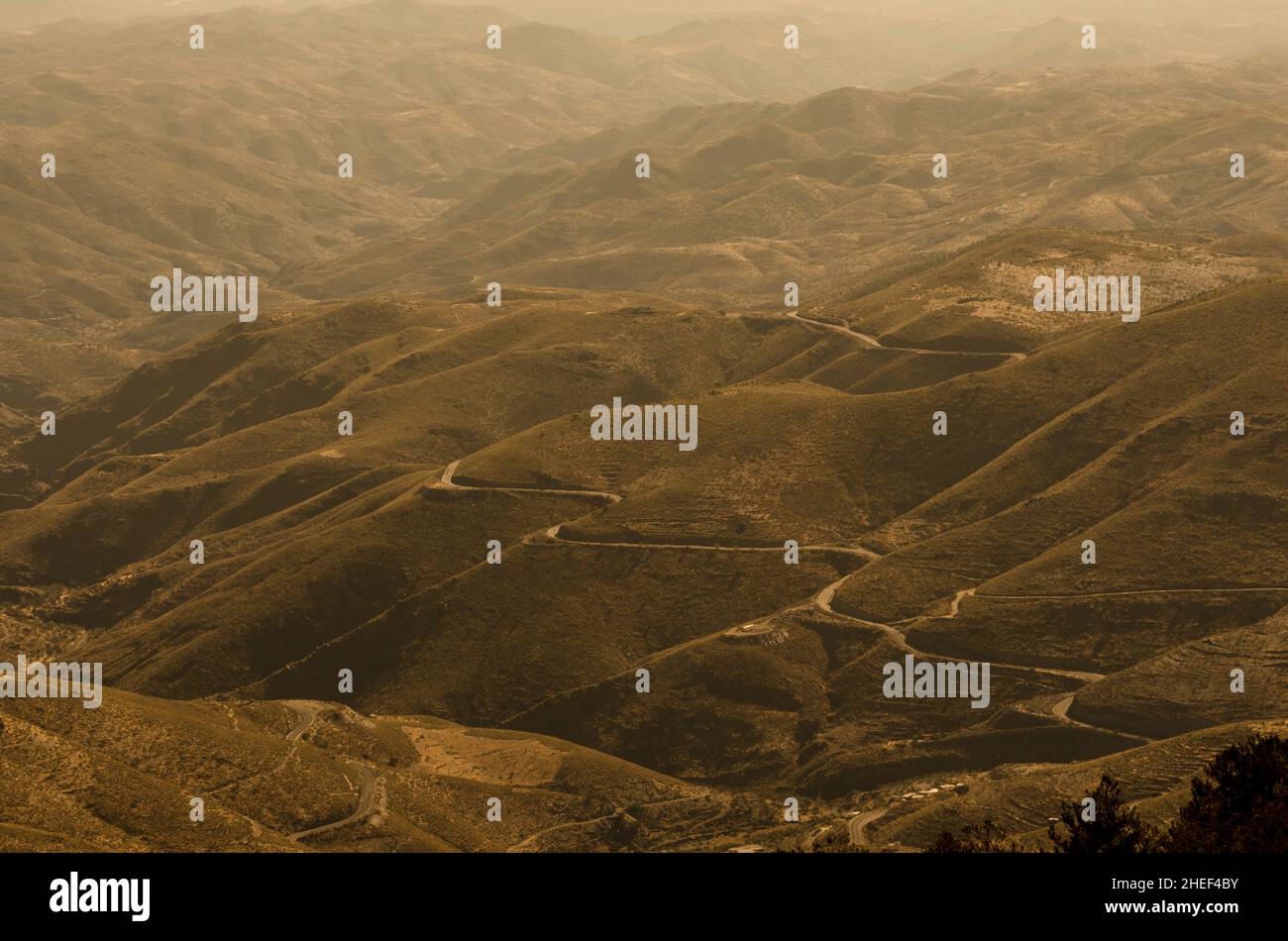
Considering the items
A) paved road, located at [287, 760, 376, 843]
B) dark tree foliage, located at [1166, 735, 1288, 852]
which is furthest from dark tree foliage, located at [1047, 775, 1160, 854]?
paved road, located at [287, 760, 376, 843]

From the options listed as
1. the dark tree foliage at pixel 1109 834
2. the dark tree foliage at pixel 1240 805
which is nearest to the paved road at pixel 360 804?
the dark tree foliage at pixel 1109 834

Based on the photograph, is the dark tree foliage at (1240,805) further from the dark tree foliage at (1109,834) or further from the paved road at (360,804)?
the paved road at (360,804)

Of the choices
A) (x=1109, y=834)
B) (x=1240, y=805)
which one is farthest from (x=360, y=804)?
(x=1240, y=805)

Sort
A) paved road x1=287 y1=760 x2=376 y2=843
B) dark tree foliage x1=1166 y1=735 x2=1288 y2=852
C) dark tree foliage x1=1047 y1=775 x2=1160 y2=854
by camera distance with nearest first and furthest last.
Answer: dark tree foliage x1=1166 y1=735 x2=1288 y2=852
dark tree foliage x1=1047 y1=775 x2=1160 y2=854
paved road x1=287 y1=760 x2=376 y2=843

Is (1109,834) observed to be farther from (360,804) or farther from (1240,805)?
(360,804)

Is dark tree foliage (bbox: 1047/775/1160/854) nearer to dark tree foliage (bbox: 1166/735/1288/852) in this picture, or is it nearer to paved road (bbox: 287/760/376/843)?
dark tree foliage (bbox: 1166/735/1288/852)
